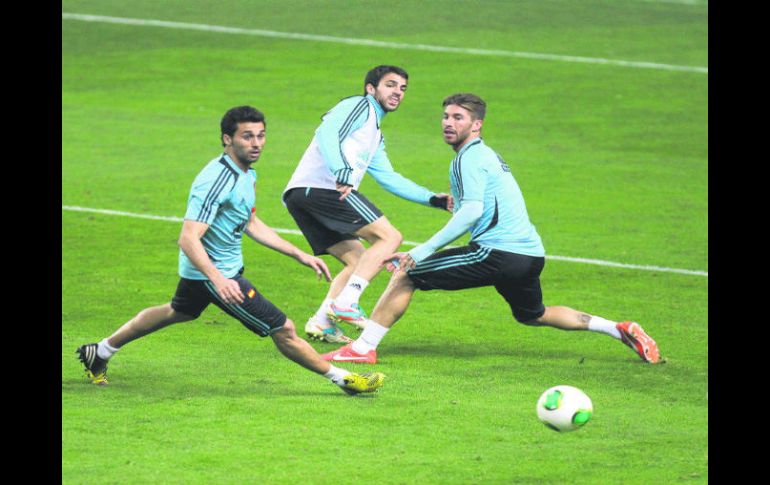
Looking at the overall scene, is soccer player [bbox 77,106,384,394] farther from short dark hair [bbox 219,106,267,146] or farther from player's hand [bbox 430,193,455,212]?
player's hand [bbox 430,193,455,212]

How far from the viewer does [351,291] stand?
11539 mm

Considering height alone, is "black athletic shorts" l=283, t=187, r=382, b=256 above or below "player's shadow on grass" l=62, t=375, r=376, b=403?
above

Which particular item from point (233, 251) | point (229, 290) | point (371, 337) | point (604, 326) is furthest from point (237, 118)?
point (604, 326)

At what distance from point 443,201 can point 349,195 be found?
0.81m

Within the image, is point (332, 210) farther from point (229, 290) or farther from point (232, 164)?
point (229, 290)

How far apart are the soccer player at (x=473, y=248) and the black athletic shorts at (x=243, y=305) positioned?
52.4 inches

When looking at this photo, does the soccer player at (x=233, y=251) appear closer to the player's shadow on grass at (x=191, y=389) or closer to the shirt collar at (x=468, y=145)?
the player's shadow on grass at (x=191, y=389)

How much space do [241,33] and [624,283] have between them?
18.1 meters

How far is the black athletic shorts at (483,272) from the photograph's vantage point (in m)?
10.7

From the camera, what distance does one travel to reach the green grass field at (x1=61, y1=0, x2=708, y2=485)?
8664mm

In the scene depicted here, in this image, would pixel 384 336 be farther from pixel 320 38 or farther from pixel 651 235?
pixel 320 38

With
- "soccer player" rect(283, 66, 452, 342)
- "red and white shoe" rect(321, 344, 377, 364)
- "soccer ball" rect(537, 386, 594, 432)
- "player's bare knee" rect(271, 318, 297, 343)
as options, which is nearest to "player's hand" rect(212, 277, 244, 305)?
"player's bare knee" rect(271, 318, 297, 343)

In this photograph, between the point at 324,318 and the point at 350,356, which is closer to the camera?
the point at 350,356

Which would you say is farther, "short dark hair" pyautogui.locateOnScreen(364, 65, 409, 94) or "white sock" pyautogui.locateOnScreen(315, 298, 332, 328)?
"white sock" pyautogui.locateOnScreen(315, 298, 332, 328)
